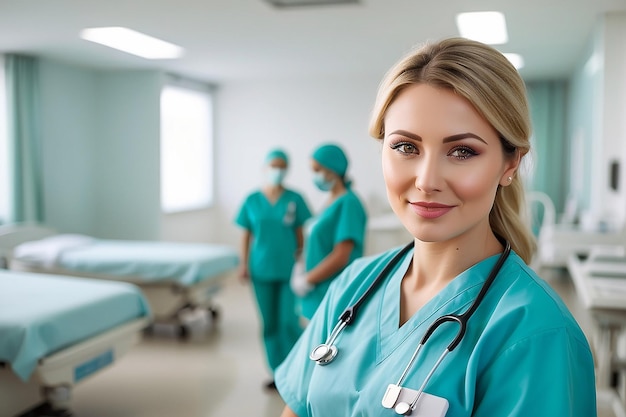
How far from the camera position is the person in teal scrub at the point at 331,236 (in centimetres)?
297

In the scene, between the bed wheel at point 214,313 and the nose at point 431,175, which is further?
the bed wheel at point 214,313

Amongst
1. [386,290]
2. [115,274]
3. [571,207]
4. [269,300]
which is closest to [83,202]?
[115,274]

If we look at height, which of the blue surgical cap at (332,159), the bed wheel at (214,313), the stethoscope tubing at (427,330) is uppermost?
the blue surgical cap at (332,159)

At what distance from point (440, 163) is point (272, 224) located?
281cm

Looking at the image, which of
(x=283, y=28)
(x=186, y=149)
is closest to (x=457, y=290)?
(x=283, y=28)

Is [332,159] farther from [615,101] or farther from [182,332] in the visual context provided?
[615,101]

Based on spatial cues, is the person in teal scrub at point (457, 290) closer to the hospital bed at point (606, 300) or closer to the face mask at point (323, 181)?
the hospital bed at point (606, 300)

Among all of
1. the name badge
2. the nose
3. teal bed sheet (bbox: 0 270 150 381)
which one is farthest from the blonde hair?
teal bed sheet (bbox: 0 270 150 381)

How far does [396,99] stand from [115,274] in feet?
12.8

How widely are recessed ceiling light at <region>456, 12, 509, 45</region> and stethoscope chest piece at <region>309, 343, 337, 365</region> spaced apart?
10.5 ft

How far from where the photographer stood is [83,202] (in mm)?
6492

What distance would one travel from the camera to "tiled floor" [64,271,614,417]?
129 inches

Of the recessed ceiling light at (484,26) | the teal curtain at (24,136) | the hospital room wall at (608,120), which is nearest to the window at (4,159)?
the teal curtain at (24,136)

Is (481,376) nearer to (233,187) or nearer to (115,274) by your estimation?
(115,274)
